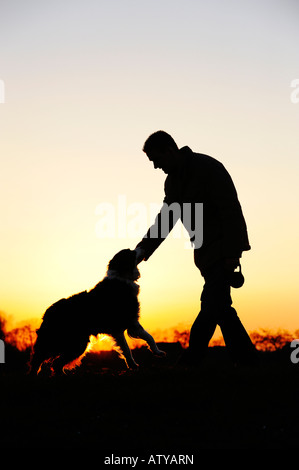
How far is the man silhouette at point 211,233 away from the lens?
23.3 feet

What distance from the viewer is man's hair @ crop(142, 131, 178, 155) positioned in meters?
7.40

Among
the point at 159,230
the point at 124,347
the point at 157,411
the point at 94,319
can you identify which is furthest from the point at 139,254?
the point at 157,411

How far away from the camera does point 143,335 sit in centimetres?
848

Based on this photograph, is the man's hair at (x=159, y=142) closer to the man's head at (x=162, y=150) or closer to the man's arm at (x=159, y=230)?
the man's head at (x=162, y=150)

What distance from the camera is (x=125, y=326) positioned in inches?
338

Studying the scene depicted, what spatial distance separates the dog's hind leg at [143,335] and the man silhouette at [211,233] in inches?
40.3

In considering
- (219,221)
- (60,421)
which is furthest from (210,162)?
(60,421)

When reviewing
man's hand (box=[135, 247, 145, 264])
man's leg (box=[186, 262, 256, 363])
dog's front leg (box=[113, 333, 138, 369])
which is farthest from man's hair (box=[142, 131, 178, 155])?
dog's front leg (box=[113, 333, 138, 369])

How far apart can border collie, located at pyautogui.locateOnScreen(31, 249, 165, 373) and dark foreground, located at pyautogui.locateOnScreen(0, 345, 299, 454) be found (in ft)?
5.68

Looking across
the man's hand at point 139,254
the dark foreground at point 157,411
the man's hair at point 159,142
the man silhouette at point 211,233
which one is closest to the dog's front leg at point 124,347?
the man's hand at point 139,254

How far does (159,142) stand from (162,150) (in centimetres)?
10

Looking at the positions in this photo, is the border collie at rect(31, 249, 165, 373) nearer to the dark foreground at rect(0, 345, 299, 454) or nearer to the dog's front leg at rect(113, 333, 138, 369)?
the dog's front leg at rect(113, 333, 138, 369)
